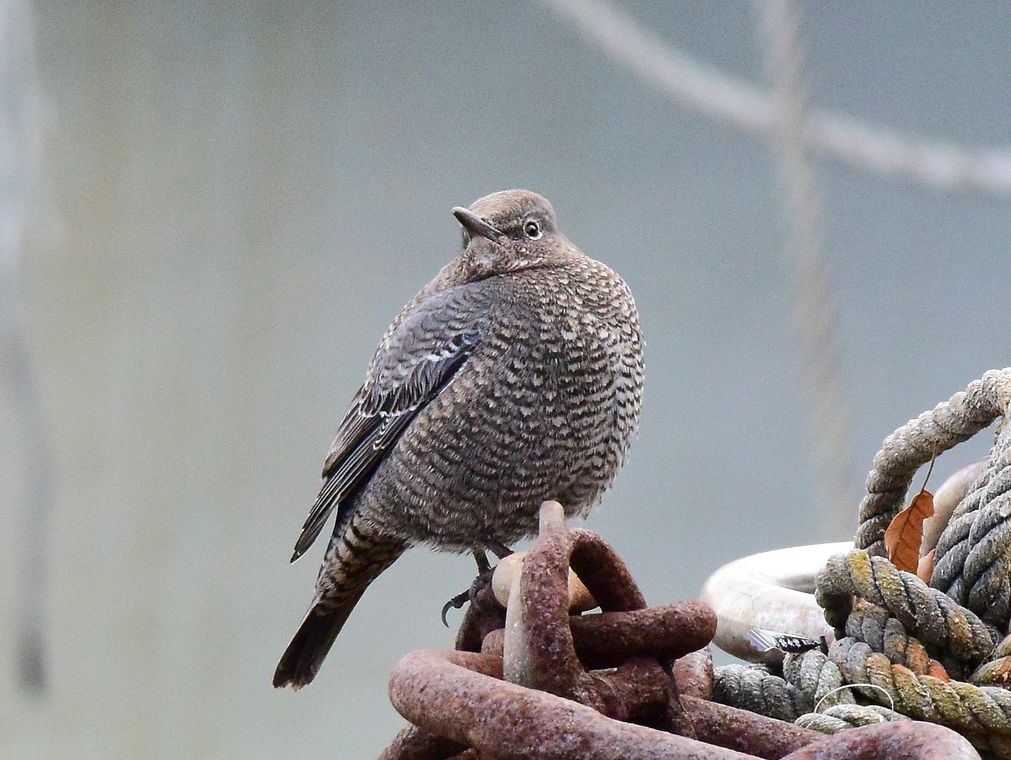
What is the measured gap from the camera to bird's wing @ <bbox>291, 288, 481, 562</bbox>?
1.11m

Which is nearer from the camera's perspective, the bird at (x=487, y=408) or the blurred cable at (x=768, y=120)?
the bird at (x=487, y=408)

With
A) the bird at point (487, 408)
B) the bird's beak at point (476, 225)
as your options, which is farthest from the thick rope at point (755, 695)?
the bird's beak at point (476, 225)

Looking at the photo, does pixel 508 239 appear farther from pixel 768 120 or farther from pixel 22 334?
pixel 22 334

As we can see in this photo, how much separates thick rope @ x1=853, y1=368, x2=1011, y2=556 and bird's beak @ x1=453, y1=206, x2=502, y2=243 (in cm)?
50

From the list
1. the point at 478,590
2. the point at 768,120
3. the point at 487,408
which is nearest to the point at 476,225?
the point at 487,408

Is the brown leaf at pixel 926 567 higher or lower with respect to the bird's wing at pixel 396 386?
lower

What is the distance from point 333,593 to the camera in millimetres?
1211

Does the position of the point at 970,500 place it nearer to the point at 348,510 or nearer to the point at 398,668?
the point at 398,668

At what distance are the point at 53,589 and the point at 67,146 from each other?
0.95m

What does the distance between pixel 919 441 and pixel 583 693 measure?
31 centimetres

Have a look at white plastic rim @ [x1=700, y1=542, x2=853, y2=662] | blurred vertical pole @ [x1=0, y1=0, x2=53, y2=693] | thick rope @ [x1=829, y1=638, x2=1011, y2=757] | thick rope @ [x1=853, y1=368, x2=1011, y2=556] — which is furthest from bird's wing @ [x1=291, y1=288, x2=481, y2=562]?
blurred vertical pole @ [x1=0, y1=0, x2=53, y2=693]

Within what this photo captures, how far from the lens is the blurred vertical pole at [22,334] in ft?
8.05

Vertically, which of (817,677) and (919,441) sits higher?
(919,441)

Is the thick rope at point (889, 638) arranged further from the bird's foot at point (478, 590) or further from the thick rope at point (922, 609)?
the bird's foot at point (478, 590)
